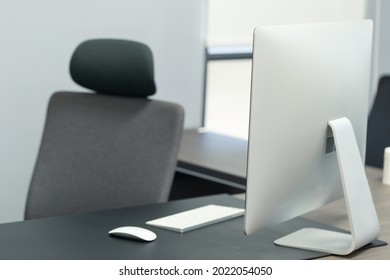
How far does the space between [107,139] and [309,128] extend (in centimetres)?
104

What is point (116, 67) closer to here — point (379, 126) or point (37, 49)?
point (37, 49)

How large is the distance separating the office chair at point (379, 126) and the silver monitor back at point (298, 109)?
1.30 meters

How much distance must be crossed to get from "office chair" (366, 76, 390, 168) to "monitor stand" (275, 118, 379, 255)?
1357mm

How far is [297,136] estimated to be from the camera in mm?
1940

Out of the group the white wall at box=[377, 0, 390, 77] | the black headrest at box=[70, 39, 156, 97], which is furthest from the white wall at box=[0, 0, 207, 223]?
the white wall at box=[377, 0, 390, 77]

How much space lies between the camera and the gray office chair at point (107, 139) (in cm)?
270

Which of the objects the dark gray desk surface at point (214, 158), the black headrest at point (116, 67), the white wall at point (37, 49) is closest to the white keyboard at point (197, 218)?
the black headrest at point (116, 67)

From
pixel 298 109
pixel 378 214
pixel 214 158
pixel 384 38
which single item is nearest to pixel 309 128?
pixel 298 109

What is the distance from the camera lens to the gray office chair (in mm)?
2701

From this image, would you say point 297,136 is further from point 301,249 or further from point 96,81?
point 96,81

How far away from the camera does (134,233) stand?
212 centimetres

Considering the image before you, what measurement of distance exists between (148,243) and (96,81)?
2.81ft
